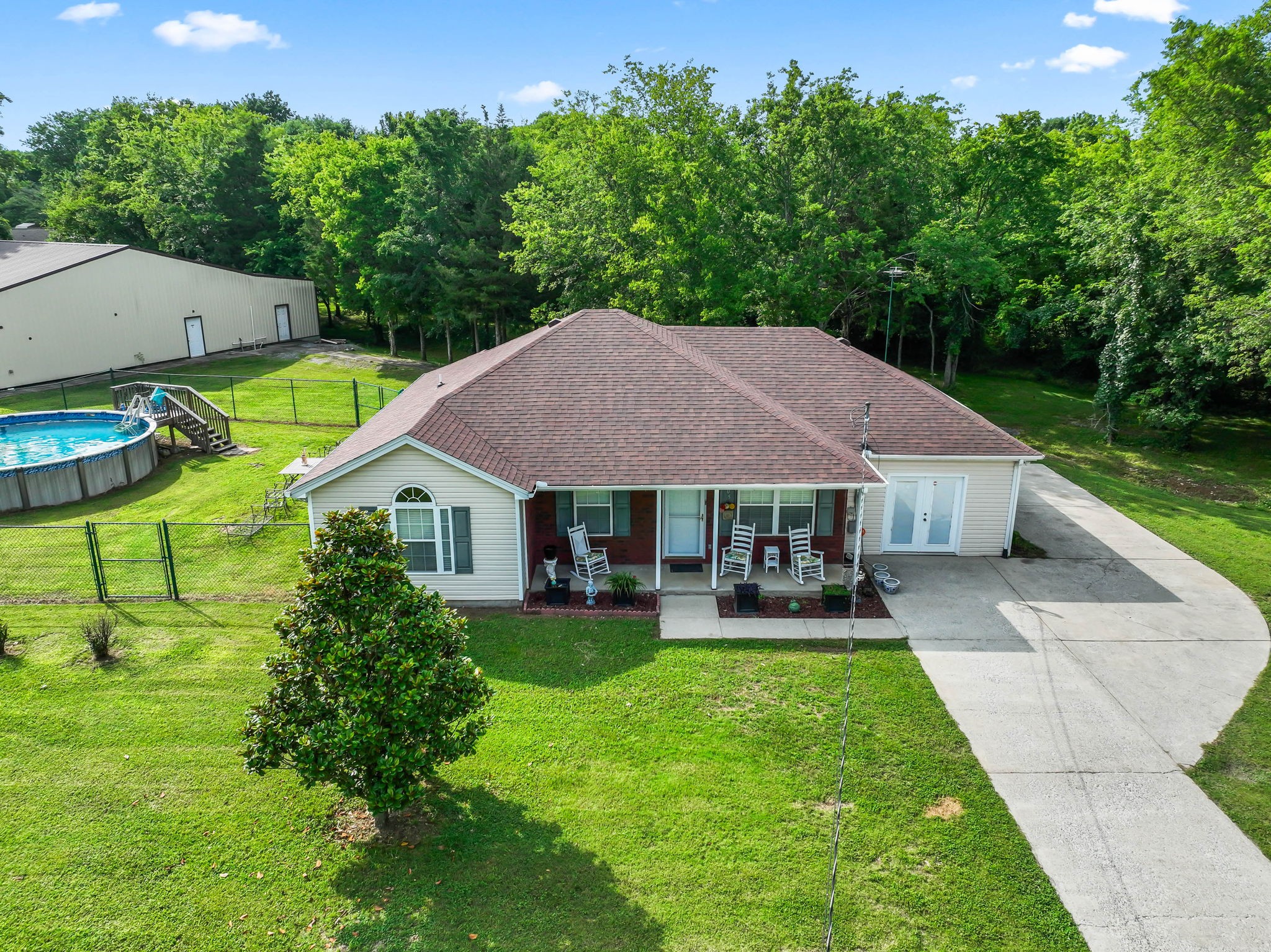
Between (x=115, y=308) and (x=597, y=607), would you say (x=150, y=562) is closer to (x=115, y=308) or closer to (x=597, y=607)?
(x=597, y=607)

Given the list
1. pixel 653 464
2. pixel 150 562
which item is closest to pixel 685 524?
pixel 653 464

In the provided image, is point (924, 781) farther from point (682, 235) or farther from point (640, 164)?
point (640, 164)

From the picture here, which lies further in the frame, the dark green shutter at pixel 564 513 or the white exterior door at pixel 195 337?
the white exterior door at pixel 195 337

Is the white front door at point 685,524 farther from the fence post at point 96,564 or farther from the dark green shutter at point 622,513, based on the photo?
the fence post at point 96,564

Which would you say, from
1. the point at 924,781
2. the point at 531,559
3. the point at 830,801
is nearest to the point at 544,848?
the point at 830,801

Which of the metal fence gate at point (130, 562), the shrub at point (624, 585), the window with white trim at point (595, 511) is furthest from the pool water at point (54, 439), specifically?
the shrub at point (624, 585)

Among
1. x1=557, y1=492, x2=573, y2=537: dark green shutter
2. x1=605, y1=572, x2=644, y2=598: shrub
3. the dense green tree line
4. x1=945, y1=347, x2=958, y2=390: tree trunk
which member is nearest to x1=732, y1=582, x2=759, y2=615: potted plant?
x1=605, y1=572, x2=644, y2=598: shrub
